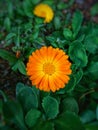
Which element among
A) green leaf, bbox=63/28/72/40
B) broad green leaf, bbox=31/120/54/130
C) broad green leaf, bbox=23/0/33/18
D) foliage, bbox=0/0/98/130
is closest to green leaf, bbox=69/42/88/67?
foliage, bbox=0/0/98/130

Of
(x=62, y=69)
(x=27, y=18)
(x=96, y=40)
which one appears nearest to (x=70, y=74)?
(x=62, y=69)

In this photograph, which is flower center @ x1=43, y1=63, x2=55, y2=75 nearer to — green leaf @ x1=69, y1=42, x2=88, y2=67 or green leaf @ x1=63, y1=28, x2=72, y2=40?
green leaf @ x1=69, y1=42, x2=88, y2=67

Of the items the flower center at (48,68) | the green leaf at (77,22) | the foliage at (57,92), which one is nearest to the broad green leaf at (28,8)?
the foliage at (57,92)

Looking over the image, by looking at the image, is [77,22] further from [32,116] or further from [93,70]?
[32,116]

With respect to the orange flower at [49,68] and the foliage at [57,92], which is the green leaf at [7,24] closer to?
the foliage at [57,92]

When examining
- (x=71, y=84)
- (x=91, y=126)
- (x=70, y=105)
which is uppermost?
(x=71, y=84)

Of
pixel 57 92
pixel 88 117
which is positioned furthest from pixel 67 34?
pixel 88 117

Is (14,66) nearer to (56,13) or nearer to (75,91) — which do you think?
(75,91)
